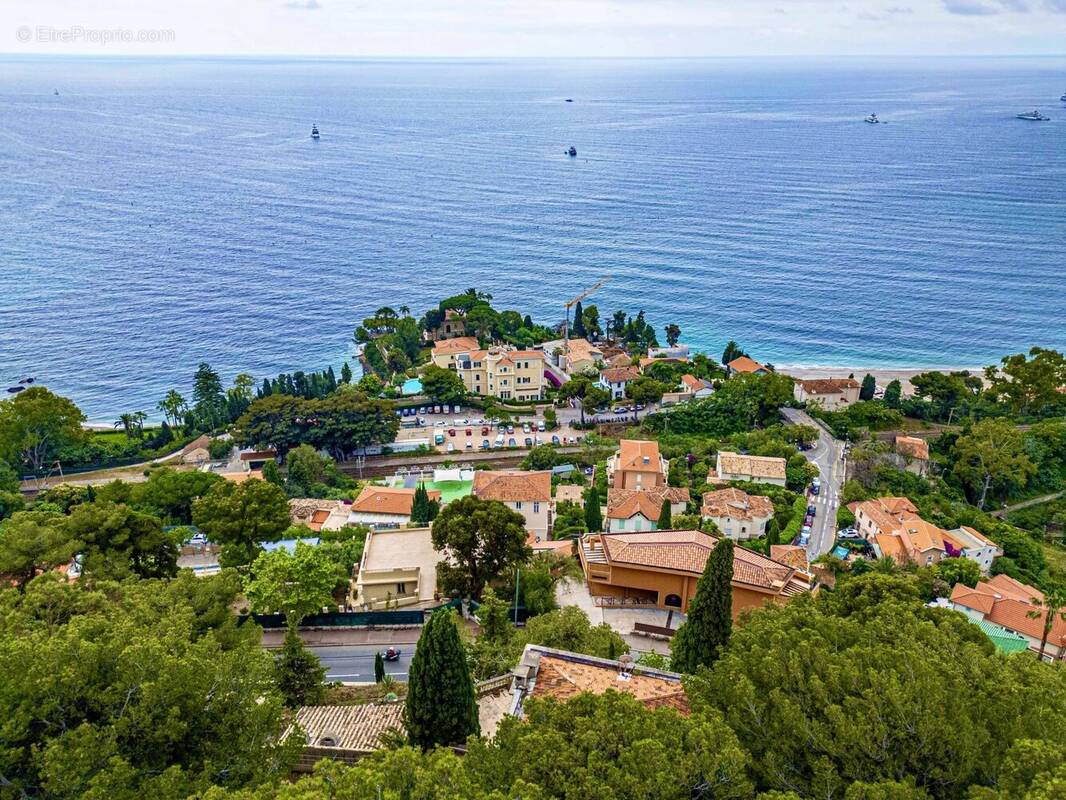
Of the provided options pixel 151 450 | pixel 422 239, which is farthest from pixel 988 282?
pixel 151 450

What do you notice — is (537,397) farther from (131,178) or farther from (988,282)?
(131,178)

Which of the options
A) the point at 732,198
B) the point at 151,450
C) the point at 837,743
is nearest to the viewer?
the point at 837,743

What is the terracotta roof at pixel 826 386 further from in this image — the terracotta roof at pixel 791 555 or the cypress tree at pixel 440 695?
the cypress tree at pixel 440 695

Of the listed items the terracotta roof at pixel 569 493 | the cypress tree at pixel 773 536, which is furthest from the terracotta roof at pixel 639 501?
the cypress tree at pixel 773 536

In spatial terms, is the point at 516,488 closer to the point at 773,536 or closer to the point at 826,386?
the point at 773,536

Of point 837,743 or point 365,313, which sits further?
point 365,313

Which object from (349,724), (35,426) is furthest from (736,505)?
(35,426)

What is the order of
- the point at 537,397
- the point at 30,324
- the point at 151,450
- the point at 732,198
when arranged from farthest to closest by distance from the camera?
the point at 732,198 < the point at 30,324 < the point at 537,397 < the point at 151,450
